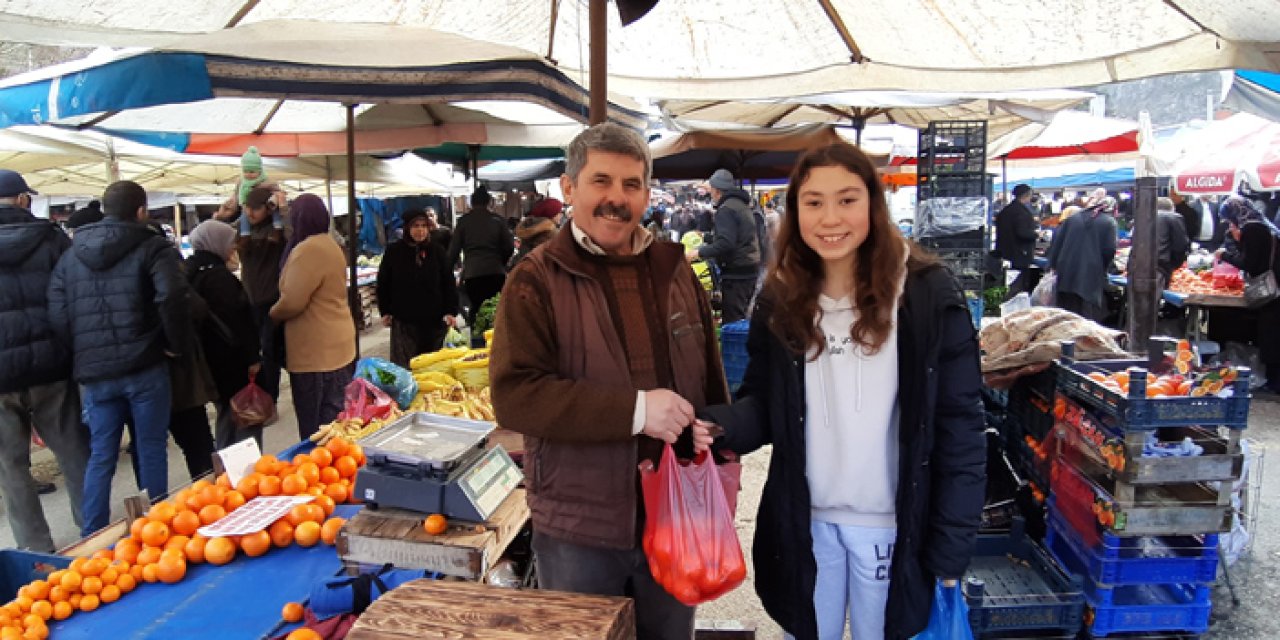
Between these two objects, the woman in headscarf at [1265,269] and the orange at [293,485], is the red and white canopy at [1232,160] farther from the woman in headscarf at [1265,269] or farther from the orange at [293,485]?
the orange at [293,485]

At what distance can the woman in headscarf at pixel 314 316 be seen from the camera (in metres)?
4.38

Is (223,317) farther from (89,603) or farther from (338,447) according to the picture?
(89,603)

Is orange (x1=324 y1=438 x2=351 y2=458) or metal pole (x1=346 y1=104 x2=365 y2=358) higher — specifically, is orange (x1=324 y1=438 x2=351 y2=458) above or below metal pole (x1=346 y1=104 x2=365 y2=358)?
below

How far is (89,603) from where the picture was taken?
7.86 feet

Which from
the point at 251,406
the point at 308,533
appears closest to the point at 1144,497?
the point at 308,533

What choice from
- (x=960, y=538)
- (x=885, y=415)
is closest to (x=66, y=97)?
(x=885, y=415)

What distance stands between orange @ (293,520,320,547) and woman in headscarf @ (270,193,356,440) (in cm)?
201

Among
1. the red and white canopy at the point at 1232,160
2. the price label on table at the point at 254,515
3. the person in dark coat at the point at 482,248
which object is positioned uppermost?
the red and white canopy at the point at 1232,160

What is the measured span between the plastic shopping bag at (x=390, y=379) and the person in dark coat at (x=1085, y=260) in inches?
311

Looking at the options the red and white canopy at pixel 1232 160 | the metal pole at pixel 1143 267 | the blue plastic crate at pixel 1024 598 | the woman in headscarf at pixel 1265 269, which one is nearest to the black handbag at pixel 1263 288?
the woman in headscarf at pixel 1265 269

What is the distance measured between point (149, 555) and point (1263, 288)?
9117 millimetres

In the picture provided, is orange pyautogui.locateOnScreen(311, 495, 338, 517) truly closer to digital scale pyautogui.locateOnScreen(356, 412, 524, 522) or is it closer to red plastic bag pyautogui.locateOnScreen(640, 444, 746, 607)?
digital scale pyautogui.locateOnScreen(356, 412, 524, 522)

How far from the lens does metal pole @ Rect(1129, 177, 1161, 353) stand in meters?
5.30

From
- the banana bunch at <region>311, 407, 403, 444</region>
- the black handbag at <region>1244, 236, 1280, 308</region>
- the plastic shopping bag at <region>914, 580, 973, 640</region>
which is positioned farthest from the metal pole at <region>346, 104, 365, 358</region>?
the black handbag at <region>1244, 236, 1280, 308</region>
